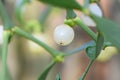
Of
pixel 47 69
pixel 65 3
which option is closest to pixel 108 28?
pixel 65 3

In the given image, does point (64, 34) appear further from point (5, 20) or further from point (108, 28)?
point (108, 28)

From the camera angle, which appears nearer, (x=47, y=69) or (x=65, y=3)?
(x=65, y=3)

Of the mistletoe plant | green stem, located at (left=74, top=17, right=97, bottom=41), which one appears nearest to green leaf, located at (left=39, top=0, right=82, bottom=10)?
the mistletoe plant

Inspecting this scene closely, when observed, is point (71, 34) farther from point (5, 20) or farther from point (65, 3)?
point (65, 3)

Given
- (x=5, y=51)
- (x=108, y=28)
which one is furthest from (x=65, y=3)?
(x=5, y=51)

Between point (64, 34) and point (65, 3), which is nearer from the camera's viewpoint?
point (65, 3)

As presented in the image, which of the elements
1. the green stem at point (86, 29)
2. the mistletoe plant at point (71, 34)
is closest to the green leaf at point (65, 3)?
the mistletoe plant at point (71, 34)

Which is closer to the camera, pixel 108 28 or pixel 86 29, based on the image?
pixel 108 28

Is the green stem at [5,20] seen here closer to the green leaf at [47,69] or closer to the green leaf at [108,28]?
the green leaf at [47,69]

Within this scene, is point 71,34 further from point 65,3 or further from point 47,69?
point 65,3

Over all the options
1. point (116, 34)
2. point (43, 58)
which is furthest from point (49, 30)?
point (116, 34)

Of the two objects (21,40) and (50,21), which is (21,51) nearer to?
(21,40)
